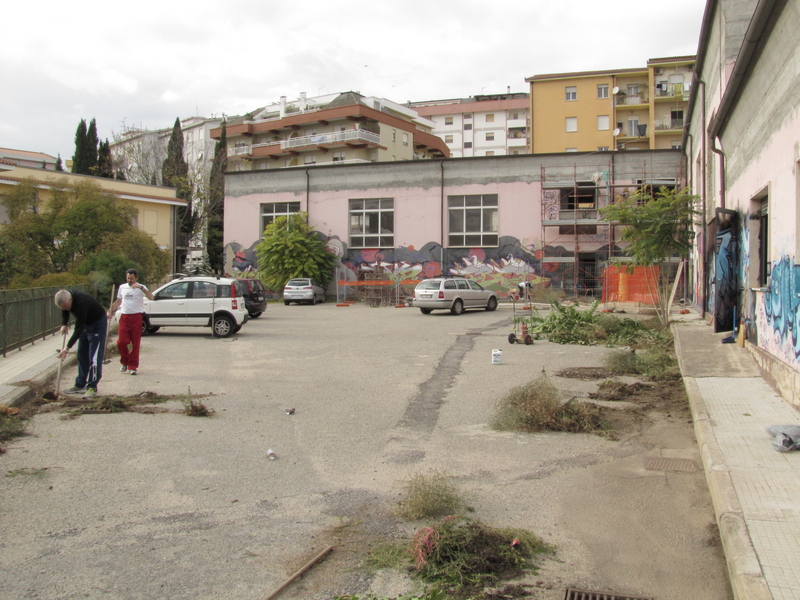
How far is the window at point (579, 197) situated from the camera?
115ft

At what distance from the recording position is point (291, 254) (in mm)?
38219

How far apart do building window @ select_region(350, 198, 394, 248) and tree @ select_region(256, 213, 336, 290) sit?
2.08m

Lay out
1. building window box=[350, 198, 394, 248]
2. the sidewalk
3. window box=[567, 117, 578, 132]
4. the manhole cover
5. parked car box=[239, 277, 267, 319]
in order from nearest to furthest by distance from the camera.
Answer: the sidewalk, the manhole cover, parked car box=[239, 277, 267, 319], building window box=[350, 198, 394, 248], window box=[567, 117, 578, 132]

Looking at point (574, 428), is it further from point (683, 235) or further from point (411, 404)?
point (683, 235)

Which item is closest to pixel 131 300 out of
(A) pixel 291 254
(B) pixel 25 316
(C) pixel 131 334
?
(C) pixel 131 334

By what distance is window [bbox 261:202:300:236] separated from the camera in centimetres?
4159

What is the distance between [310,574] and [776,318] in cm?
762

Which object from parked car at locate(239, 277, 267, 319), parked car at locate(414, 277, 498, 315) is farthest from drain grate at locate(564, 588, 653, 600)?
parked car at locate(414, 277, 498, 315)

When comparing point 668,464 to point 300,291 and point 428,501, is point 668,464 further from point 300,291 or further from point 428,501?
point 300,291

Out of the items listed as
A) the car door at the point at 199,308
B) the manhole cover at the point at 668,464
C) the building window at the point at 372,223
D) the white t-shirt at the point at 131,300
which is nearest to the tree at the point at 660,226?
the car door at the point at 199,308

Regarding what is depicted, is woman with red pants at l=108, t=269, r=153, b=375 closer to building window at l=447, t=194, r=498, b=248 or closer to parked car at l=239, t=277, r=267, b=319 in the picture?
parked car at l=239, t=277, r=267, b=319

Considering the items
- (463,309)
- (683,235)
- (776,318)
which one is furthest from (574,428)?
(463,309)

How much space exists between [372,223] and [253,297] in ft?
56.1

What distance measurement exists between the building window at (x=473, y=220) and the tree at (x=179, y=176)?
1112 inches
